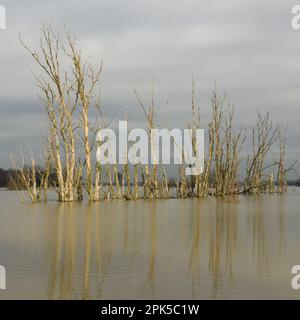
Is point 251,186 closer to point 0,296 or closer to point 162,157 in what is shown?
point 162,157

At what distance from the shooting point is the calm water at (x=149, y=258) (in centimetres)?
495

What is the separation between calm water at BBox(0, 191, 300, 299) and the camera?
4953mm

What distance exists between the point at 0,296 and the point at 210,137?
1920cm

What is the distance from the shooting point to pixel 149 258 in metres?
6.72
